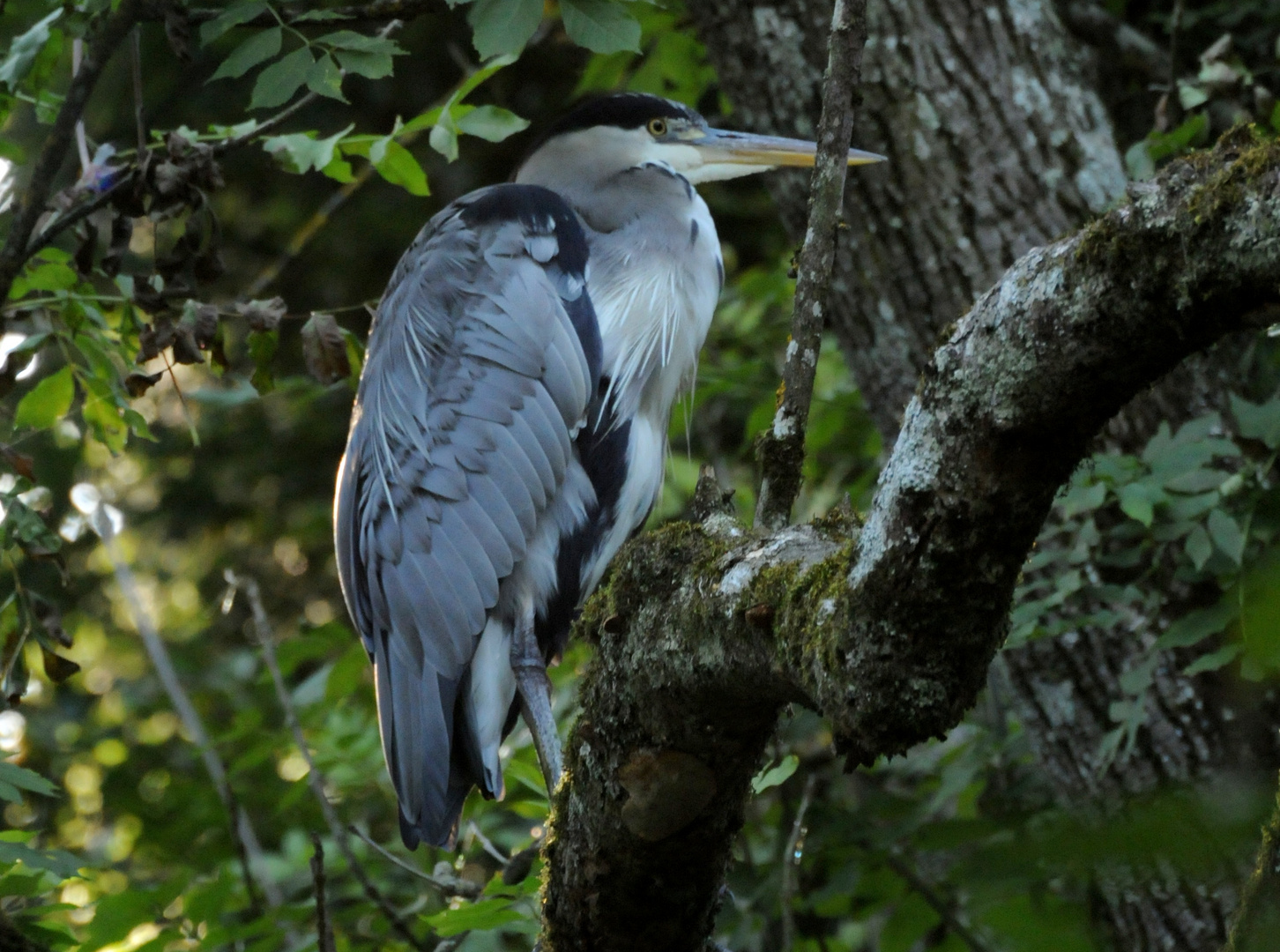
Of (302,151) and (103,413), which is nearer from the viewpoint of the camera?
(302,151)

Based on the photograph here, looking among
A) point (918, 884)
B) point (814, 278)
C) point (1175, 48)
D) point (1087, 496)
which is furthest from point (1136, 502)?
point (1175, 48)

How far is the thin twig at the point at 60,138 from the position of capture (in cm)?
210

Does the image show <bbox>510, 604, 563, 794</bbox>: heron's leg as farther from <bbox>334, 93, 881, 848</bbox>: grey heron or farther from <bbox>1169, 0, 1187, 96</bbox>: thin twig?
<bbox>1169, 0, 1187, 96</bbox>: thin twig

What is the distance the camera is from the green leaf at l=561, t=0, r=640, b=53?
6.57ft

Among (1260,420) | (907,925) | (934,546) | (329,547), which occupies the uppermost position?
(934,546)

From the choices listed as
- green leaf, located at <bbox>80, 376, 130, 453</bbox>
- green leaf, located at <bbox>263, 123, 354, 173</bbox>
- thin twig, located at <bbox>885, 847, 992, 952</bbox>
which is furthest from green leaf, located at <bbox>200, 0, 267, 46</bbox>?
thin twig, located at <bbox>885, 847, 992, 952</bbox>

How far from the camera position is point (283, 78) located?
208 centimetres

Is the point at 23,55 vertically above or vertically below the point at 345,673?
above

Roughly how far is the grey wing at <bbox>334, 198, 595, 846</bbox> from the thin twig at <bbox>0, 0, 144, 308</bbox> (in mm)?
926

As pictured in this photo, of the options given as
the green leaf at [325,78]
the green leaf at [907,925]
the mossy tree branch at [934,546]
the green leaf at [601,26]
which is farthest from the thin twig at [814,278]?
the green leaf at [907,925]

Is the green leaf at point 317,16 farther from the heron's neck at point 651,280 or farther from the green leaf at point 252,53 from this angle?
the heron's neck at point 651,280

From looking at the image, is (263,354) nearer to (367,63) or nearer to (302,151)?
(302,151)

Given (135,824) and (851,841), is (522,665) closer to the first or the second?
(851,841)

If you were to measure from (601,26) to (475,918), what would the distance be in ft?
4.47
